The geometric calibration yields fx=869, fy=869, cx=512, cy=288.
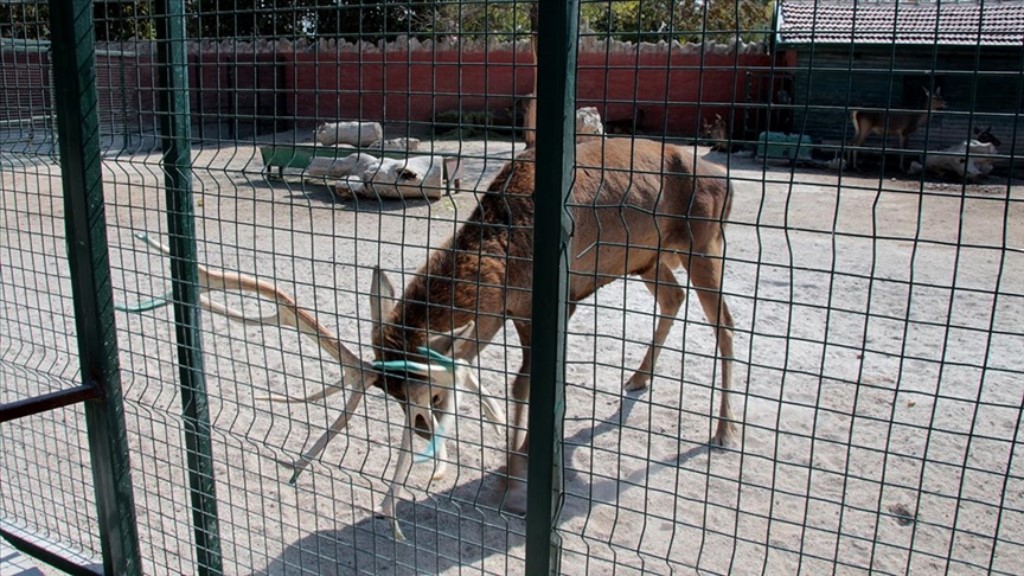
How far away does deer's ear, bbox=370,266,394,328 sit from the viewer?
3721 millimetres

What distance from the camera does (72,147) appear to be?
10.5 feet

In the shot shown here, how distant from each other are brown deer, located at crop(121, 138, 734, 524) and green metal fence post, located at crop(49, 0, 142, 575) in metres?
0.42

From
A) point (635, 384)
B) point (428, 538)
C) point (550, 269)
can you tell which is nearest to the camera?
point (550, 269)

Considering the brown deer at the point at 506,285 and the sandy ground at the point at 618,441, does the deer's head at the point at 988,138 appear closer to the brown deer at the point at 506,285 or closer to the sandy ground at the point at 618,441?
the sandy ground at the point at 618,441

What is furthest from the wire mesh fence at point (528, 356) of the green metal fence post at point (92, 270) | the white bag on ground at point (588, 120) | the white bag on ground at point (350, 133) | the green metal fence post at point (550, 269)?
the white bag on ground at point (350, 133)

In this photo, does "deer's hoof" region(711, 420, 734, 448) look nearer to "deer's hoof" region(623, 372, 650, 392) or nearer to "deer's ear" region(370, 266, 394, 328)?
"deer's hoof" region(623, 372, 650, 392)

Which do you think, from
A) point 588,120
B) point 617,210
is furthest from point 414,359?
point 588,120

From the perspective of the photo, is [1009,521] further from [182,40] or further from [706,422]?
[182,40]

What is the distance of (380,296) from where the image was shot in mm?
3693

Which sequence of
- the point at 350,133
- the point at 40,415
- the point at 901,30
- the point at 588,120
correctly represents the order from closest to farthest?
the point at 901,30, the point at 40,415, the point at 588,120, the point at 350,133

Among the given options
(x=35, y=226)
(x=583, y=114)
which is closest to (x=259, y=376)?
(x=35, y=226)

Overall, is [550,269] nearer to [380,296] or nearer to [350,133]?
[380,296]

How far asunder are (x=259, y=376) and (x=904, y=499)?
14.2 ft

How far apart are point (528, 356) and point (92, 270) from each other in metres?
2.19
